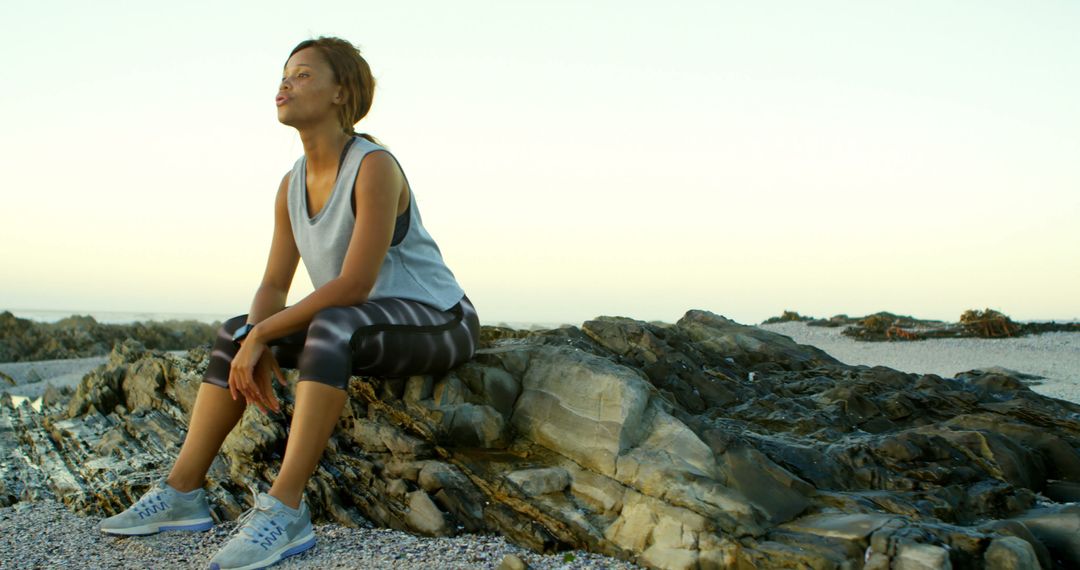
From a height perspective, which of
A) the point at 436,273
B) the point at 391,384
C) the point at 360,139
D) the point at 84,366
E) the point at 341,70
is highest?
the point at 341,70

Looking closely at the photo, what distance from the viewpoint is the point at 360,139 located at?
4.33 meters

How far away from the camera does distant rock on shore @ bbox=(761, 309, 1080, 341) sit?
15.6 metres

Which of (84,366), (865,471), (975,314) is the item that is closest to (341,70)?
(865,471)

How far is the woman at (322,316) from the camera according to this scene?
3756 mm

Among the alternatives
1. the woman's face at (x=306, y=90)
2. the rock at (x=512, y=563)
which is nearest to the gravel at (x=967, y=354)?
the rock at (x=512, y=563)

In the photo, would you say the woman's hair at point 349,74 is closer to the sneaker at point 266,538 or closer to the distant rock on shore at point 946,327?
the sneaker at point 266,538

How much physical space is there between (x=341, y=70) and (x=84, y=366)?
43.7 ft

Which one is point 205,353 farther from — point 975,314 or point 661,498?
point 975,314

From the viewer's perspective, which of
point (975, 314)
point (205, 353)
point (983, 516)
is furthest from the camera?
point (975, 314)

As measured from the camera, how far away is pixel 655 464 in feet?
Result: 12.6

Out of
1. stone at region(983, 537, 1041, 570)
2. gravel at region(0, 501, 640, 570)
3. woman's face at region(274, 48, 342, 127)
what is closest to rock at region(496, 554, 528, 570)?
gravel at region(0, 501, 640, 570)

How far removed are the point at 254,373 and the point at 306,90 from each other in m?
1.47

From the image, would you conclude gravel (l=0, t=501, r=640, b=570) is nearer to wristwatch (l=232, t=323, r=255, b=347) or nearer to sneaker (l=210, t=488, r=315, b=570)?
sneaker (l=210, t=488, r=315, b=570)

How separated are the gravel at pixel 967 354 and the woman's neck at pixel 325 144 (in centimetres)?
959
